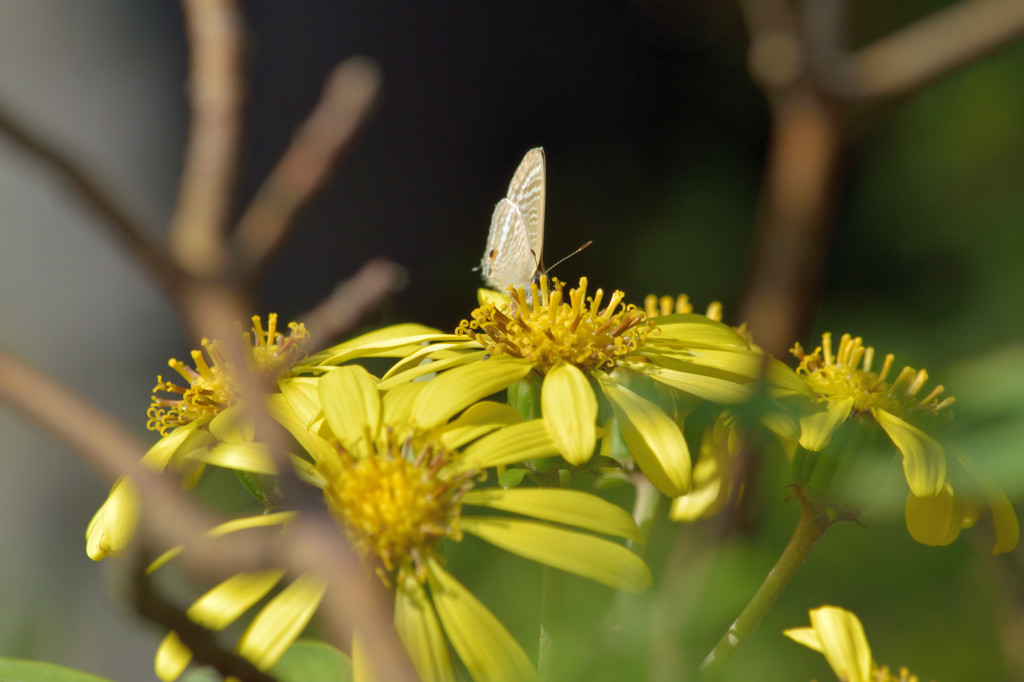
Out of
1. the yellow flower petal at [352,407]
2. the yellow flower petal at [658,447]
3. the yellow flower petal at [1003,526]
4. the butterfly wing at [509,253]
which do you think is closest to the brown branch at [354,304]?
the yellow flower petal at [352,407]

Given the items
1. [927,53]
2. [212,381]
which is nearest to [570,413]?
[212,381]

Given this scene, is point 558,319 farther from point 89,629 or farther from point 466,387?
point 89,629

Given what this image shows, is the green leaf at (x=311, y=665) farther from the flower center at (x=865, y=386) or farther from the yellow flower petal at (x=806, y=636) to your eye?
the flower center at (x=865, y=386)

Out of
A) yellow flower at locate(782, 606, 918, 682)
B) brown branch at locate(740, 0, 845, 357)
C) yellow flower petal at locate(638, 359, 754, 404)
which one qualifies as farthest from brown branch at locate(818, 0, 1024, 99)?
yellow flower at locate(782, 606, 918, 682)

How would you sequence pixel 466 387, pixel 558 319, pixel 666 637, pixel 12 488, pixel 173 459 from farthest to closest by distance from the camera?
pixel 12 488
pixel 558 319
pixel 173 459
pixel 466 387
pixel 666 637

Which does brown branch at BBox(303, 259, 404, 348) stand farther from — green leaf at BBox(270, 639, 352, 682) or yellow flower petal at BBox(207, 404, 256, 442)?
green leaf at BBox(270, 639, 352, 682)

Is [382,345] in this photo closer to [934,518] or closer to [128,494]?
[128,494]

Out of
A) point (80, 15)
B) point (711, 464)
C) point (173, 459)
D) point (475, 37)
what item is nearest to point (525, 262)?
point (711, 464)

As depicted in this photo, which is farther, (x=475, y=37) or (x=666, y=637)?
(x=475, y=37)
